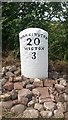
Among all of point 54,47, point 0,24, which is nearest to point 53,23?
point 54,47

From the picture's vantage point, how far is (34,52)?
550 cm

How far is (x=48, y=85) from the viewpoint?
17.7 feet

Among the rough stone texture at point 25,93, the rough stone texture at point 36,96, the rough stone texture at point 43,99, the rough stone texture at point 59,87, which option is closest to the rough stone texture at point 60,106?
the rough stone texture at point 36,96

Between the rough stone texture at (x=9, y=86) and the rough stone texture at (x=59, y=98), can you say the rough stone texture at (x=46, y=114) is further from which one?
the rough stone texture at (x=9, y=86)

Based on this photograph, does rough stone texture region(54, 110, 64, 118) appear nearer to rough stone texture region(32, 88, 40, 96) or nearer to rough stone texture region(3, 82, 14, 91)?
rough stone texture region(32, 88, 40, 96)

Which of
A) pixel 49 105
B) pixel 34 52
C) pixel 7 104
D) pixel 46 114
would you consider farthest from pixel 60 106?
pixel 34 52

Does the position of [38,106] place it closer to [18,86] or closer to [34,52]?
[18,86]

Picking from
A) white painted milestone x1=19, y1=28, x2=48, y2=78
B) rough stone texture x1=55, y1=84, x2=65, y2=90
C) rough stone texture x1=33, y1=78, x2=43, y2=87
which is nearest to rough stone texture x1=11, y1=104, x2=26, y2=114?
rough stone texture x1=33, y1=78, x2=43, y2=87

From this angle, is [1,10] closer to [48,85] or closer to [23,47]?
[23,47]

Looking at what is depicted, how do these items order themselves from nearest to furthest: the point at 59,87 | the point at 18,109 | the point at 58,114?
the point at 58,114, the point at 18,109, the point at 59,87

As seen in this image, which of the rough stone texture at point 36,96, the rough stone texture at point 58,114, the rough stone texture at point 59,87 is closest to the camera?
the rough stone texture at point 58,114

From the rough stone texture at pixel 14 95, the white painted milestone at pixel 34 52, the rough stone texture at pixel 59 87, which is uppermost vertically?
the white painted milestone at pixel 34 52

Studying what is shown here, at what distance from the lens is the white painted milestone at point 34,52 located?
549 cm

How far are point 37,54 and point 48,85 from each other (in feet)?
1.83
